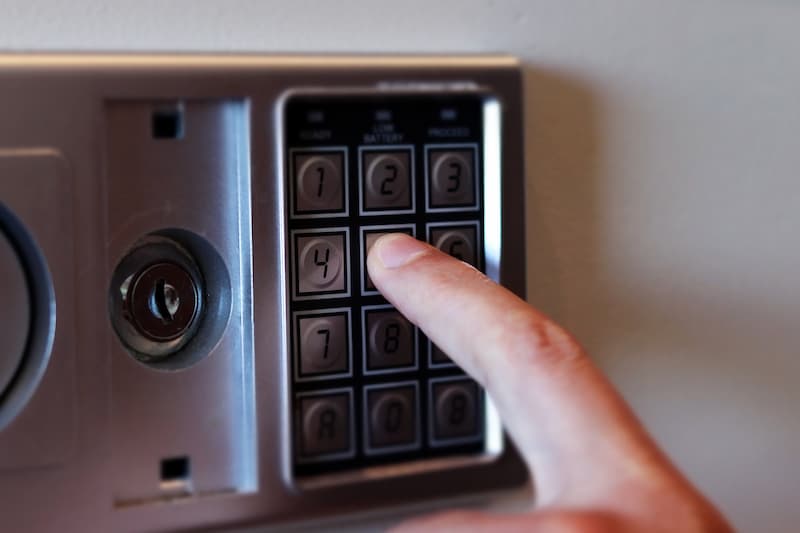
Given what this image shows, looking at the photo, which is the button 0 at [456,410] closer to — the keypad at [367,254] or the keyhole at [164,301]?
the keypad at [367,254]

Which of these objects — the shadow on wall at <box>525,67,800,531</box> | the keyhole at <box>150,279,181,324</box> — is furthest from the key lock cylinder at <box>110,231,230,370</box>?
the shadow on wall at <box>525,67,800,531</box>

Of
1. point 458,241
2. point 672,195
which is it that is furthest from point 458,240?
point 672,195

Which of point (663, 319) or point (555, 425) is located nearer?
point (555, 425)

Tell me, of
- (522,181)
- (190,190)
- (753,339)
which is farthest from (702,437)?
(190,190)

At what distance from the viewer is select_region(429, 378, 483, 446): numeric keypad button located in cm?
37

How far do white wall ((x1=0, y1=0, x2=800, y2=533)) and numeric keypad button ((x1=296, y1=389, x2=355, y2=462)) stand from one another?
0.33 feet

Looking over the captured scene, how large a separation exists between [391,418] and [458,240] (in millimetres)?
75

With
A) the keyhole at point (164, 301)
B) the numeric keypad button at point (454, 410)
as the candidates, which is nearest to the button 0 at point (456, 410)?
the numeric keypad button at point (454, 410)

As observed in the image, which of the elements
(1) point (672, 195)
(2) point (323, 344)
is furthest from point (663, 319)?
(2) point (323, 344)

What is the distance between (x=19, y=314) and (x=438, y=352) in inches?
6.2

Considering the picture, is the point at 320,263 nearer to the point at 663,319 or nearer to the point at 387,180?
the point at 387,180

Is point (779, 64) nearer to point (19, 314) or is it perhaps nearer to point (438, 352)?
point (438, 352)

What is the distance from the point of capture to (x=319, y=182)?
34cm

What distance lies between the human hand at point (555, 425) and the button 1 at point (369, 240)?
4 centimetres
